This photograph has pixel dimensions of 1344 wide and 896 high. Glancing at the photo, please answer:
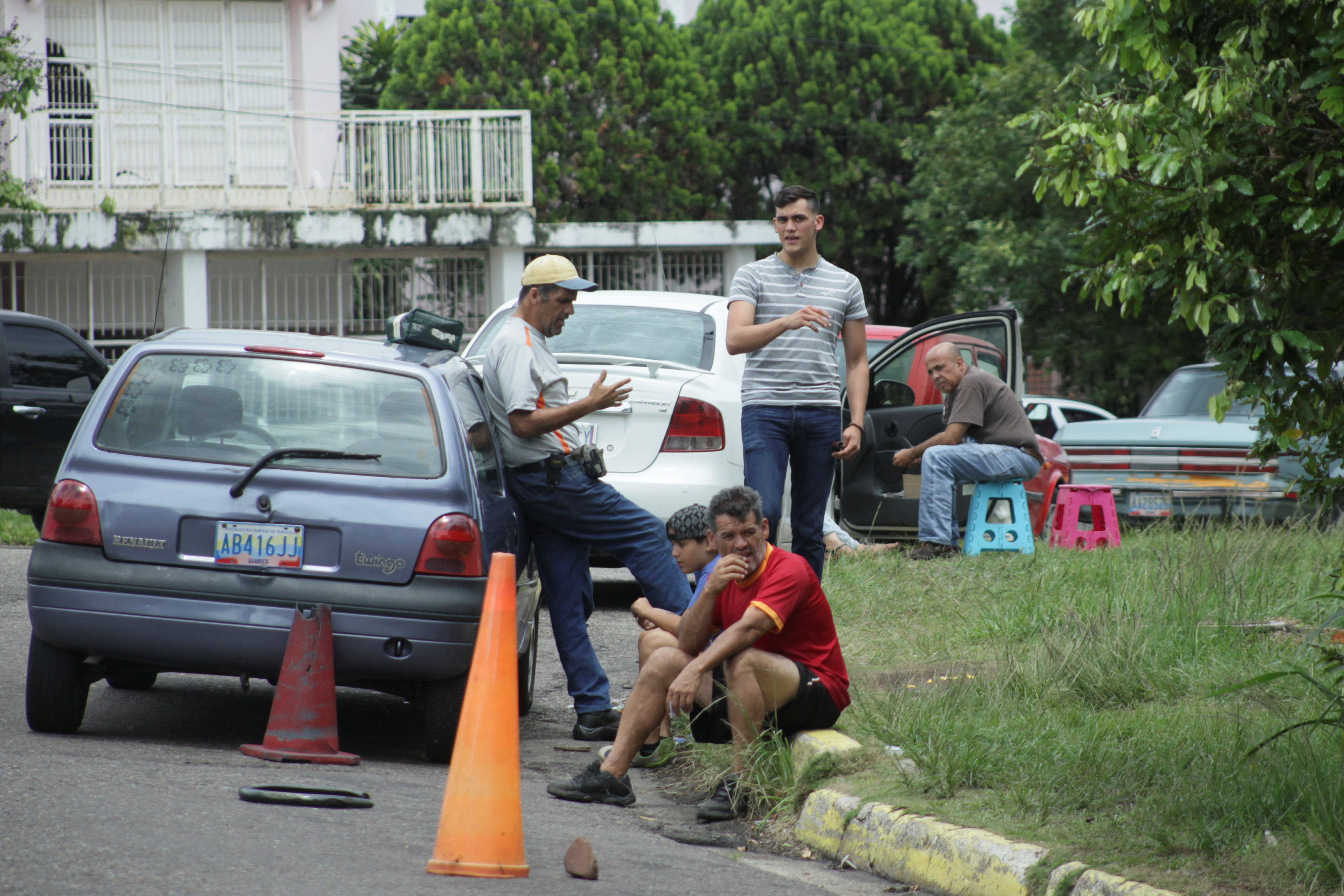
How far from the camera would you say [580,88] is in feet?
110

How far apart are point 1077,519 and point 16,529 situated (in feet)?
29.1

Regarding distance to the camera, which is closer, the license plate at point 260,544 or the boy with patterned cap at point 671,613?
the license plate at point 260,544

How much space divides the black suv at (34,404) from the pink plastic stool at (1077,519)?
24.4ft

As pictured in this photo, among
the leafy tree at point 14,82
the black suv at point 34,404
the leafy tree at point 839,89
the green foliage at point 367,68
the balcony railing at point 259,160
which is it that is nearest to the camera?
the black suv at point 34,404

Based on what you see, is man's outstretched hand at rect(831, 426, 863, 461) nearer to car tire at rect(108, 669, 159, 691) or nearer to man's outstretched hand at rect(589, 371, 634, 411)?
man's outstretched hand at rect(589, 371, 634, 411)

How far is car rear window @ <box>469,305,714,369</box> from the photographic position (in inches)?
320

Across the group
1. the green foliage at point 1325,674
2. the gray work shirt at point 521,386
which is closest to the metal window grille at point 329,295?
the gray work shirt at point 521,386

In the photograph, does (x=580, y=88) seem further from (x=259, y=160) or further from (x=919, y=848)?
(x=919, y=848)

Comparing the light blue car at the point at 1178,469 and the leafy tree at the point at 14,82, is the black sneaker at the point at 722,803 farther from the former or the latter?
the leafy tree at the point at 14,82

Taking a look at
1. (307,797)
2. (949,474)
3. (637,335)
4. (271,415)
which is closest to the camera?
(307,797)

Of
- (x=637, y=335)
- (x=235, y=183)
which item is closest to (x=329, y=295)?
(x=235, y=183)

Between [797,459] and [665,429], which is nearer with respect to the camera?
[797,459]

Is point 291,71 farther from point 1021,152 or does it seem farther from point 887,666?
point 887,666

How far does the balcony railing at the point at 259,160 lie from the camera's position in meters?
21.8
